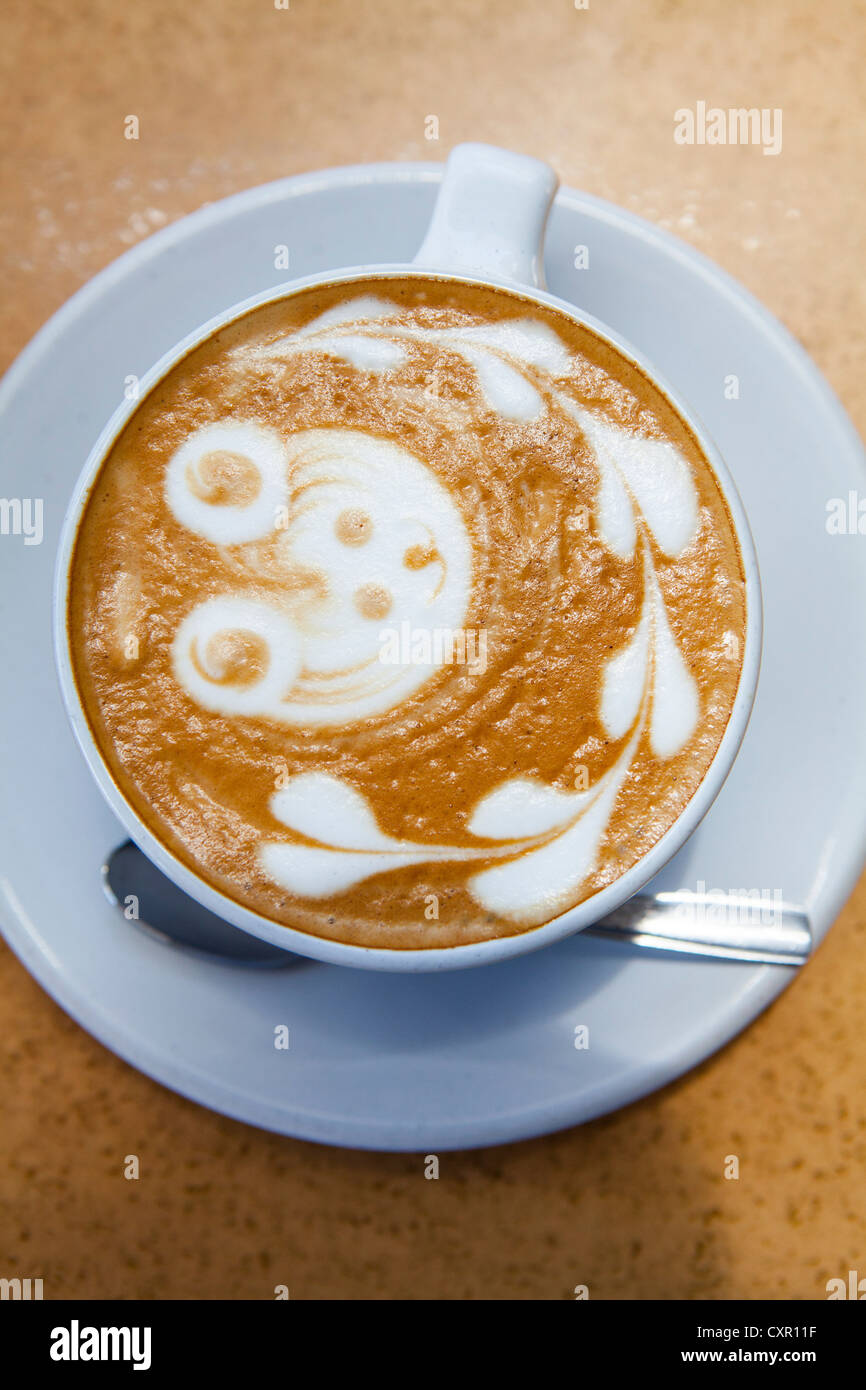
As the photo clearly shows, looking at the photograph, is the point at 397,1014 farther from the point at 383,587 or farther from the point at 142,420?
the point at 142,420

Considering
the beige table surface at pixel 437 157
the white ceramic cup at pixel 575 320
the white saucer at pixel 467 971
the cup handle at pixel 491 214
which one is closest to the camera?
the white ceramic cup at pixel 575 320

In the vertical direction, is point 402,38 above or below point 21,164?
above

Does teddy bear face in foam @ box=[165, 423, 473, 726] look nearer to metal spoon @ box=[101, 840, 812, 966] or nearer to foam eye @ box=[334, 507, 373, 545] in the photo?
foam eye @ box=[334, 507, 373, 545]

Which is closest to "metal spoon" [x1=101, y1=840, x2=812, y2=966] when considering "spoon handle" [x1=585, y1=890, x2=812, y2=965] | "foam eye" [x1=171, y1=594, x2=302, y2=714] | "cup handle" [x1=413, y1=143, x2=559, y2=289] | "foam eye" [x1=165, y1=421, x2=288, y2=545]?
"spoon handle" [x1=585, y1=890, x2=812, y2=965]

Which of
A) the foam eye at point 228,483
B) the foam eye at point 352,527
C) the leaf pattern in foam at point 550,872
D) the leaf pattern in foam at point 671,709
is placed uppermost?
the foam eye at point 228,483

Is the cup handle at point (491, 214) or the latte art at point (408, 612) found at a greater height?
the cup handle at point (491, 214)

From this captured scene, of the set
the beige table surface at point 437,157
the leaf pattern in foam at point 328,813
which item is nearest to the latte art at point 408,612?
the leaf pattern in foam at point 328,813

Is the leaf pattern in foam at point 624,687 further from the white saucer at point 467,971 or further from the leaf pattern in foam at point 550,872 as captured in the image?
the white saucer at point 467,971
